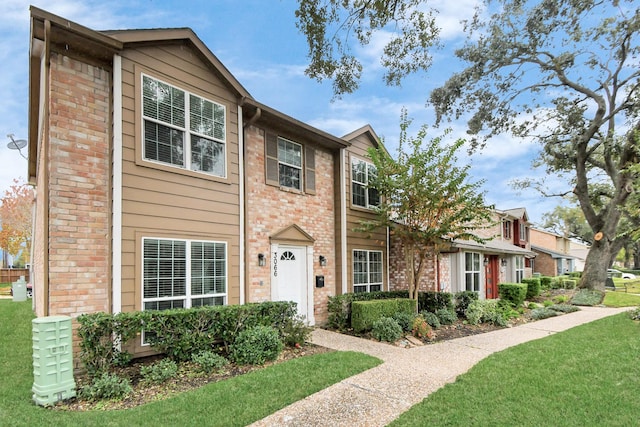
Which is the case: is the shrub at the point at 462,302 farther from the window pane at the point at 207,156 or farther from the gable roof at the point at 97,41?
the gable roof at the point at 97,41

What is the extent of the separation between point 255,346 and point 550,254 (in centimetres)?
3744

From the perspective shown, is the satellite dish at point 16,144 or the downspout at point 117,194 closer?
the downspout at point 117,194

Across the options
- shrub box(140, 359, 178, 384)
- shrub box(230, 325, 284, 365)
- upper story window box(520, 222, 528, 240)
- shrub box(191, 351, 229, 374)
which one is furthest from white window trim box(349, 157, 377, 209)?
upper story window box(520, 222, 528, 240)

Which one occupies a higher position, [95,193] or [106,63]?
[106,63]

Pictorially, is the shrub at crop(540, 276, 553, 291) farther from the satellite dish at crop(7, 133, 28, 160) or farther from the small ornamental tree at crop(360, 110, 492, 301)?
the satellite dish at crop(7, 133, 28, 160)

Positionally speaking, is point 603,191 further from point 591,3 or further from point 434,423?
point 434,423

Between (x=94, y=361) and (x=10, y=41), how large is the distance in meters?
8.11

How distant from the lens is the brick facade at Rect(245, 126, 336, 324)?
8906 mm

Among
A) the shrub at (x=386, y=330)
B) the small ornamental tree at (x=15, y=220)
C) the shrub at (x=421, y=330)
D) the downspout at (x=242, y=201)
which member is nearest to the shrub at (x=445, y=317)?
the shrub at (x=421, y=330)

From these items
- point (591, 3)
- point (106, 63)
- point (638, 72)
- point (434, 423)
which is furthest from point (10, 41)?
point (638, 72)

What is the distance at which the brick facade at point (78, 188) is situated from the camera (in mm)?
5875

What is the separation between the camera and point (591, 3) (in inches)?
308

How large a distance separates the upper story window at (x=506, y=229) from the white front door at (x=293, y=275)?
18.5 meters

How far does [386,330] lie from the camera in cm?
905
